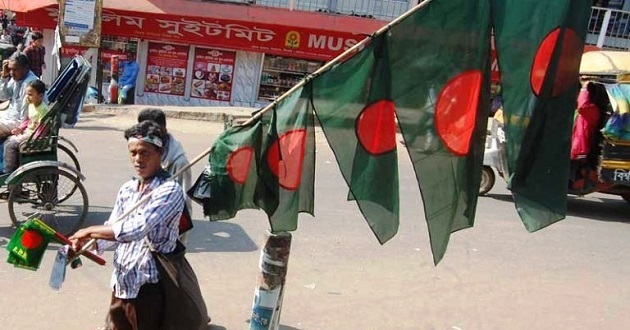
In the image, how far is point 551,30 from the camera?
3.35m

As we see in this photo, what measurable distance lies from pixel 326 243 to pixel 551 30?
12.3 ft

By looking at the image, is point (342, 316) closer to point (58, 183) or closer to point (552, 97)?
point (552, 97)

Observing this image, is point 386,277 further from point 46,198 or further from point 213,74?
point 213,74

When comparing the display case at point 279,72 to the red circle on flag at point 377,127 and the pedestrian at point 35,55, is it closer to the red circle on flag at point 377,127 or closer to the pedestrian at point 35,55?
the pedestrian at point 35,55

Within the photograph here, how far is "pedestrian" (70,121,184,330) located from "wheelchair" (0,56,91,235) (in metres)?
3.00

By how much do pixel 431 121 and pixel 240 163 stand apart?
1091 mm

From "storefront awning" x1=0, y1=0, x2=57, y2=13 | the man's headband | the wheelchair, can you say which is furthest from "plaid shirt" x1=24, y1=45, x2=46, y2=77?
the man's headband

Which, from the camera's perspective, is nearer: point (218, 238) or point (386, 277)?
point (386, 277)

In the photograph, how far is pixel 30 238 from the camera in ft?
10.3

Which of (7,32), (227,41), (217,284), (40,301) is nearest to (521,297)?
(217,284)

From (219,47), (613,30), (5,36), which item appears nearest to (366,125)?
(219,47)

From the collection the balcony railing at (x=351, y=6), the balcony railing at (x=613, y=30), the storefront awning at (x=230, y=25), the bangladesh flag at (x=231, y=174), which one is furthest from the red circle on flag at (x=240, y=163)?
the balcony railing at (x=613, y=30)

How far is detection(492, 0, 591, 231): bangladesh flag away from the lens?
11.0ft

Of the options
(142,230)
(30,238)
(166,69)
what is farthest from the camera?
(166,69)
